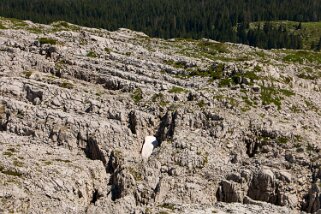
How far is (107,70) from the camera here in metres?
68.1

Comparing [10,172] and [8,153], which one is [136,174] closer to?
[10,172]

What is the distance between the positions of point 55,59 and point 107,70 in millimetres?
8927

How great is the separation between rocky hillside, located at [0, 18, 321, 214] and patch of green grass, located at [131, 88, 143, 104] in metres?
0.25

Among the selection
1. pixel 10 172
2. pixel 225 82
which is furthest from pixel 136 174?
pixel 225 82

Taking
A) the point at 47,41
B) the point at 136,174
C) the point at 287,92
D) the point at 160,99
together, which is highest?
the point at 47,41

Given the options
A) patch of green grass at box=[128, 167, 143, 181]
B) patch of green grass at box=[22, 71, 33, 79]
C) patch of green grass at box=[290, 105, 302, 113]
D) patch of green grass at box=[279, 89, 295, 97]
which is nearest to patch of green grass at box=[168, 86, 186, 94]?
patch of green grass at box=[279, 89, 295, 97]

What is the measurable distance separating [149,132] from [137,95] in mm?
6642

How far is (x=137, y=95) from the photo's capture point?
6284 cm

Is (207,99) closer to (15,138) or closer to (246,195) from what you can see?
(246,195)

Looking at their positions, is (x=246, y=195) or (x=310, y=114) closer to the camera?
(x=246, y=195)

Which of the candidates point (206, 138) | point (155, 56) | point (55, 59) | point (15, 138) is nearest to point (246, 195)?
point (206, 138)

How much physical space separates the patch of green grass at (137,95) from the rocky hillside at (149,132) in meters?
0.25

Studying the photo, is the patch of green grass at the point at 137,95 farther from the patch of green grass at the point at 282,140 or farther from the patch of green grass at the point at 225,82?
the patch of green grass at the point at 282,140

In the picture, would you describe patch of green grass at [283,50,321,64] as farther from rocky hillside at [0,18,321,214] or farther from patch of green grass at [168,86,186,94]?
patch of green grass at [168,86,186,94]
